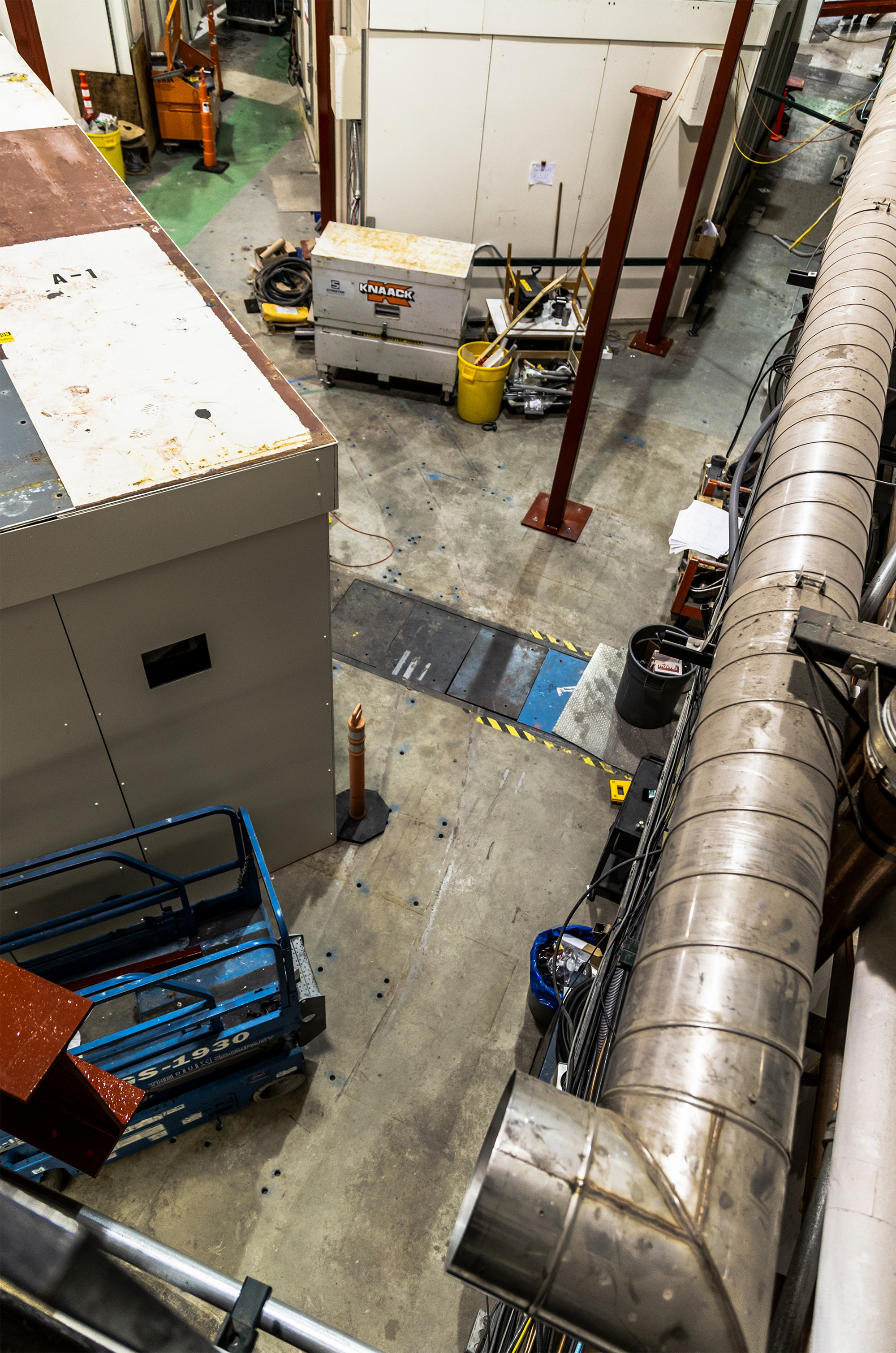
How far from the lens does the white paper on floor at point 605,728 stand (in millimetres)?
7375

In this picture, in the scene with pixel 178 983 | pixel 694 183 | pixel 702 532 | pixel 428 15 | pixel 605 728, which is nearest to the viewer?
pixel 178 983

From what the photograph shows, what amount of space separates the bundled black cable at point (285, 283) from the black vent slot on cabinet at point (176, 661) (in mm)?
8242

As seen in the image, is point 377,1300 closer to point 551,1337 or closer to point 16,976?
point 551,1337

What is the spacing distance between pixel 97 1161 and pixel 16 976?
1.75 ft

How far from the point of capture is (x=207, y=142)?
46.0 feet

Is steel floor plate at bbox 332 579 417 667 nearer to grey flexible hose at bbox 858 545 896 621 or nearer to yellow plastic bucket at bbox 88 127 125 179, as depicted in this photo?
grey flexible hose at bbox 858 545 896 621

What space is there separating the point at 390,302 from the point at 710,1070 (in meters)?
9.25

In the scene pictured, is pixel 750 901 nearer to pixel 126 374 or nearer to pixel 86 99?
pixel 126 374

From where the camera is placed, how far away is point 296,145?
15.2 m

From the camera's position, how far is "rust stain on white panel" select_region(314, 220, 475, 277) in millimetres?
9492

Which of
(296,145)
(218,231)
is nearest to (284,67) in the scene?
(296,145)

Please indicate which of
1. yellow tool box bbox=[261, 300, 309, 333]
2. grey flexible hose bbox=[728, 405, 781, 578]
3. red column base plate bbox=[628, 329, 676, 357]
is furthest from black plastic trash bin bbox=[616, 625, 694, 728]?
yellow tool box bbox=[261, 300, 309, 333]

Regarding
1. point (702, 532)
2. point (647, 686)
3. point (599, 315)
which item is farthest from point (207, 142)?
point (647, 686)

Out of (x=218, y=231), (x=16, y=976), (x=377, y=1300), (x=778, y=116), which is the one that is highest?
(x=16, y=976)
